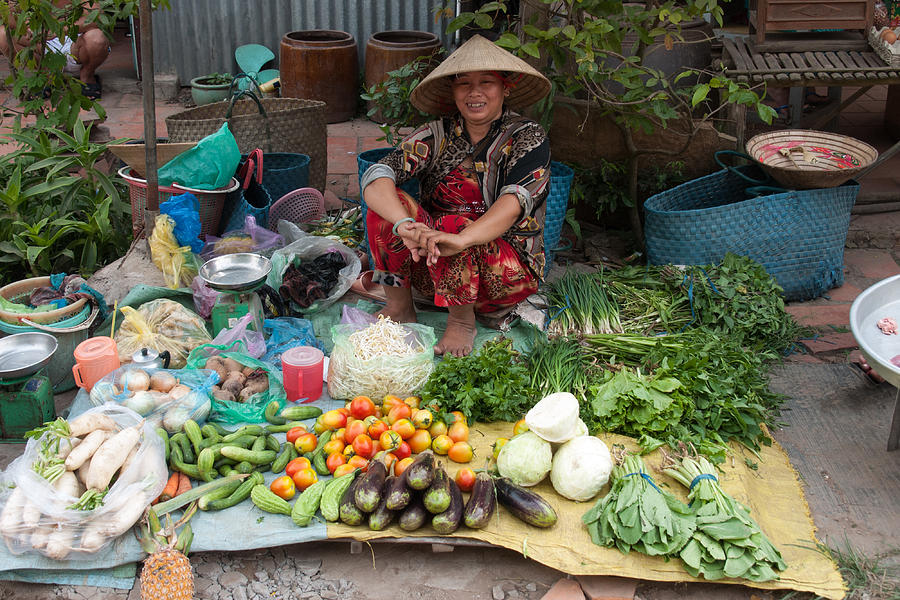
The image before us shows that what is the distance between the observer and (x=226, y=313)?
3631 millimetres

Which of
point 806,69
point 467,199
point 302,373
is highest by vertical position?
point 806,69

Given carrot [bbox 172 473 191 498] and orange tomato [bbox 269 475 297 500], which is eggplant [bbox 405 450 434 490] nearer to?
orange tomato [bbox 269 475 297 500]

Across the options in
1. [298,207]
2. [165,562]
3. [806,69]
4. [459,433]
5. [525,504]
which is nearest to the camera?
[165,562]

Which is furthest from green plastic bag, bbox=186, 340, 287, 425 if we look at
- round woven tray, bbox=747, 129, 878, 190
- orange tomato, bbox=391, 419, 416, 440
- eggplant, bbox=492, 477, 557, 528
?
round woven tray, bbox=747, 129, 878, 190

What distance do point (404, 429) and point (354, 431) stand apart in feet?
0.62

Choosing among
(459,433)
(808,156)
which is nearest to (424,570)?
(459,433)

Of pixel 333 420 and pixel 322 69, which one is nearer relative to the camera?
pixel 333 420

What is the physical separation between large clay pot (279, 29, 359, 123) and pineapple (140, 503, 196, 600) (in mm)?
5126

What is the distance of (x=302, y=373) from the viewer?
3.33m

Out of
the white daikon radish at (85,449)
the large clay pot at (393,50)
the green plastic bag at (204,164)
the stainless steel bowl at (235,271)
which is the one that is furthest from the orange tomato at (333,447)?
the large clay pot at (393,50)

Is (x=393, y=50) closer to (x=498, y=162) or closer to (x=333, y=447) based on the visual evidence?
(x=498, y=162)

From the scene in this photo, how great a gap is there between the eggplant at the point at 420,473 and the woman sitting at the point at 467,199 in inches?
40.9

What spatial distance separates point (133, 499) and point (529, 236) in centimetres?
204

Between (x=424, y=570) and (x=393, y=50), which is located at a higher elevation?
(x=393, y=50)
